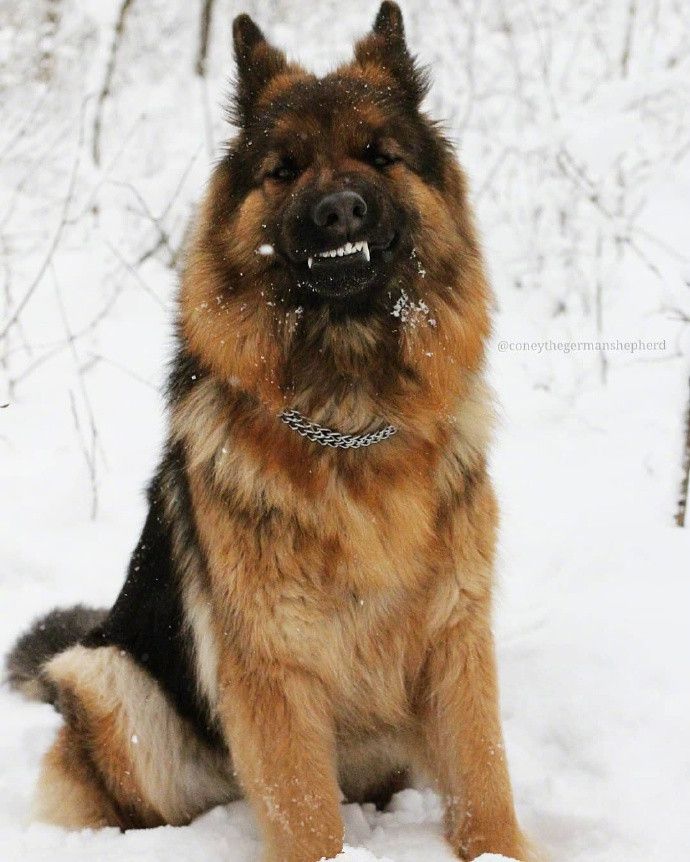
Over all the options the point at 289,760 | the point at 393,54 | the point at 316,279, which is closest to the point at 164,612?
the point at 289,760

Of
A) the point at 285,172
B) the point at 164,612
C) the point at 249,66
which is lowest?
the point at 164,612

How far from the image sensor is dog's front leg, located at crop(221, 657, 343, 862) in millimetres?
2600

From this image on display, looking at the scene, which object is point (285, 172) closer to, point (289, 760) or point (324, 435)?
point (324, 435)

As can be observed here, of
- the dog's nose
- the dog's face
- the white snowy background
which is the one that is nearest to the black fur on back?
the white snowy background

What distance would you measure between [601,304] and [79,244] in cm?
476

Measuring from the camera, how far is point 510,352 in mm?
6738

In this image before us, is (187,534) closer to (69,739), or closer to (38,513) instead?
(69,739)

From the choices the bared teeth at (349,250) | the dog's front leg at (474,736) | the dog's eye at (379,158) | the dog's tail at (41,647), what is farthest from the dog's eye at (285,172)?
the dog's tail at (41,647)

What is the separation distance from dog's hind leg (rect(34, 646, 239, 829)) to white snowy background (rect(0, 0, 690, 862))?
0.16m

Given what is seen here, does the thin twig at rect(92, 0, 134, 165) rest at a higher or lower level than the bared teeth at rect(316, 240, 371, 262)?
higher

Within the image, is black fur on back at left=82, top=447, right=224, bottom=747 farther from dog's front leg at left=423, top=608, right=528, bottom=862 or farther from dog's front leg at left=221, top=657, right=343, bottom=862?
dog's front leg at left=423, top=608, right=528, bottom=862

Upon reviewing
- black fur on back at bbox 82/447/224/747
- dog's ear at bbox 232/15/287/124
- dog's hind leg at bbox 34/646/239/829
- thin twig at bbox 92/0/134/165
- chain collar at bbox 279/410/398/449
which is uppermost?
thin twig at bbox 92/0/134/165

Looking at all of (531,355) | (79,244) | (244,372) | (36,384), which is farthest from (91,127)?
(244,372)

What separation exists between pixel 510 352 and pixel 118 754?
4550 mm
